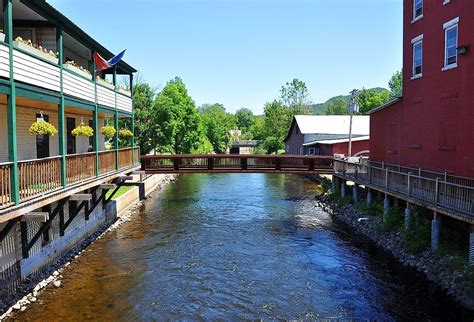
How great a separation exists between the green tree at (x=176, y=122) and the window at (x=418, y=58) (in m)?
29.3

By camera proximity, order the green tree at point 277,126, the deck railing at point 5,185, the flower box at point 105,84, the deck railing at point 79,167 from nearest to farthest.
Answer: the deck railing at point 5,185 < the deck railing at point 79,167 < the flower box at point 105,84 < the green tree at point 277,126

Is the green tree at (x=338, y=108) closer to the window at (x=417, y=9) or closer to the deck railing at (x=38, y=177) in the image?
the window at (x=417, y=9)

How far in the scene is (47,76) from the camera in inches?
505

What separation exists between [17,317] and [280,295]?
24.6 ft

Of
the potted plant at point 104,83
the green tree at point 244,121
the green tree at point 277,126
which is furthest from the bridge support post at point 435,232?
the green tree at point 244,121

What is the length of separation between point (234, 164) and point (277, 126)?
52498 mm

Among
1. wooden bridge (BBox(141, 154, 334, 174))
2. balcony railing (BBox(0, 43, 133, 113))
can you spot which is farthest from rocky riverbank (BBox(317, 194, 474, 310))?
balcony railing (BBox(0, 43, 133, 113))

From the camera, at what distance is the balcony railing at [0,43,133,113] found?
10797 mm

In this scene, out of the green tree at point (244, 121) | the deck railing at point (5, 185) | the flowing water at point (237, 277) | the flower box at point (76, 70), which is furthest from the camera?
the green tree at point (244, 121)

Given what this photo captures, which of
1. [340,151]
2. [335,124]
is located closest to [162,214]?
[340,151]

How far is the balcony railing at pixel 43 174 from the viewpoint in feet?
32.4

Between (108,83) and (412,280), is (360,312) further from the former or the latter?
(108,83)

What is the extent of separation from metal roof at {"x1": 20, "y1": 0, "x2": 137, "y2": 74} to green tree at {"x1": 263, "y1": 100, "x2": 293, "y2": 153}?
194ft

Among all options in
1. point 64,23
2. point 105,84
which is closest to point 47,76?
point 64,23
